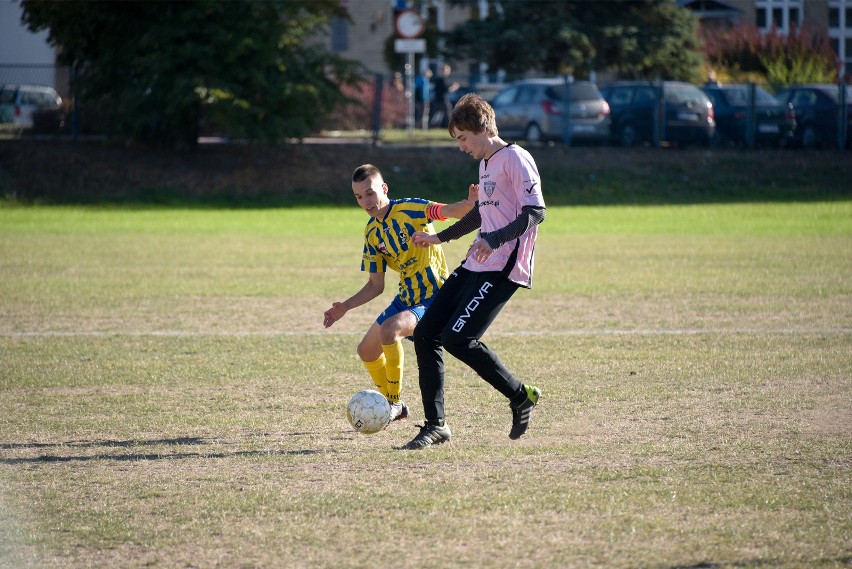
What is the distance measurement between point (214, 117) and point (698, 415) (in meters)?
21.1

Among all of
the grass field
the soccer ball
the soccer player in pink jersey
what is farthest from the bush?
the soccer ball

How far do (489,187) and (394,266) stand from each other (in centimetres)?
98

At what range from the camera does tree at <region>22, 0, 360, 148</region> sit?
1038 inches

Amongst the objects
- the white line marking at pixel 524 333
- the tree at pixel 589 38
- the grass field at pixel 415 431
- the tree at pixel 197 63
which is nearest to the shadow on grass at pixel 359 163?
the tree at pixel 197 63

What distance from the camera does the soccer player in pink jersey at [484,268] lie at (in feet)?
19.5

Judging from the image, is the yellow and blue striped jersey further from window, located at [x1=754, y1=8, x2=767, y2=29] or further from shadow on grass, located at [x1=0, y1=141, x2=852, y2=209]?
window, located at [x1=754, y1=8, x2=767, y2=29]

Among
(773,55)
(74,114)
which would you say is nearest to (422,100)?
(74,114)

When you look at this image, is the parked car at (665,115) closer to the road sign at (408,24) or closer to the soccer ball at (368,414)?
the road sign at (408,24)

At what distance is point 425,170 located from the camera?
2738 cm

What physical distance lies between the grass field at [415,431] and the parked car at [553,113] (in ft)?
52.8

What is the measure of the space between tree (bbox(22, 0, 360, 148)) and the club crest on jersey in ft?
68.1

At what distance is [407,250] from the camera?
662 cm

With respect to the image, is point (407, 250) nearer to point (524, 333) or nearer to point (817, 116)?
point (524, 333)

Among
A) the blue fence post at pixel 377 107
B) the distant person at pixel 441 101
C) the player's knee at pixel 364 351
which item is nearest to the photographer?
the player's knee at pixel 364 351
